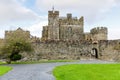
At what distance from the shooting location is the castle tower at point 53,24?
94.5 meters

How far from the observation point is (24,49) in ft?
217

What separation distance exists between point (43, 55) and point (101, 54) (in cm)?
1199

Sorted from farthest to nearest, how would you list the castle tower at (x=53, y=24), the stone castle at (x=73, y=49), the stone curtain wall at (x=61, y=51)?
1. the castle tower at (x=53, y=24)
2. the stone curtain wall at (x=61, y=51)
3. the stone castle at (x=73, y=49)

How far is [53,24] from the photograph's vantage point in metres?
94.8

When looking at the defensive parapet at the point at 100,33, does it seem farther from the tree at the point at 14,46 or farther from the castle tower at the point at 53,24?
the tree at the point at 14,46

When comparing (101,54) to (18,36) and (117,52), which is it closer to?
(117,52)

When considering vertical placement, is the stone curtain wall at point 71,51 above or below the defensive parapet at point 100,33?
below

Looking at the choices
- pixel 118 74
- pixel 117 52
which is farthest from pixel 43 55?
pixel 118 74

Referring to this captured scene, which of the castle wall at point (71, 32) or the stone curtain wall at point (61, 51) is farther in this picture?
the castle wall at point (71, 32)

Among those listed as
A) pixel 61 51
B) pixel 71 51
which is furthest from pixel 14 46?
pixel 71 51

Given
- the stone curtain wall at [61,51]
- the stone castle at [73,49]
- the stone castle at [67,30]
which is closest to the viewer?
the stone castle at [73,49]

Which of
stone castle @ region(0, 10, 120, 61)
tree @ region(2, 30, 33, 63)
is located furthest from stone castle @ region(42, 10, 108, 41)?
tree @ region(2, 30, 33, 63)

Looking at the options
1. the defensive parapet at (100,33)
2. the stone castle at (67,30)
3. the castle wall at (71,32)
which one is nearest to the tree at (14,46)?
the stone castle at (67,30)

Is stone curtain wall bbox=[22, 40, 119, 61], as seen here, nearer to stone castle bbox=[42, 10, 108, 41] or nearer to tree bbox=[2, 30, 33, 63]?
tree bbox=[2, 30, 33, 63]
